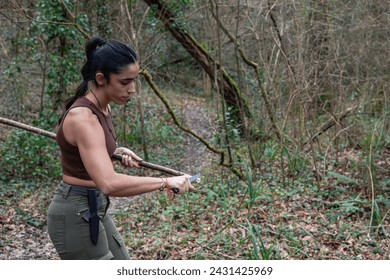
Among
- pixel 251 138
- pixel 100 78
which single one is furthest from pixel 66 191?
pixel 251 138

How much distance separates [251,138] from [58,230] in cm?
682

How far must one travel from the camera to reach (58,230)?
277 cm

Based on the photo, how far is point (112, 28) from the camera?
11070 mm

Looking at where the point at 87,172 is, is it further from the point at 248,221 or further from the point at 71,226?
the point at 248,221

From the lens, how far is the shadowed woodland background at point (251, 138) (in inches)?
252

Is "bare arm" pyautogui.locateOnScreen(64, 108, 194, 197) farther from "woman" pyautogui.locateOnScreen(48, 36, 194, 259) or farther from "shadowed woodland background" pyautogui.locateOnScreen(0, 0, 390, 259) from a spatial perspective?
"shadowed woodland background" pyautogui.locateOnScreen(0, 0, 390, 259)

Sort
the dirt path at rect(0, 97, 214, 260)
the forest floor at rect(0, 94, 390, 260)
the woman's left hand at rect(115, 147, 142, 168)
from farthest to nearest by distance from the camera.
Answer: the dirt path at rect(0, 97, 214, 260)
the forest floor at rect(0, 94, 390, 260)
the woman's left hand at rect(115, 147, 142, 168)

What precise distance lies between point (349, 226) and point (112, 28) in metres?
6.96

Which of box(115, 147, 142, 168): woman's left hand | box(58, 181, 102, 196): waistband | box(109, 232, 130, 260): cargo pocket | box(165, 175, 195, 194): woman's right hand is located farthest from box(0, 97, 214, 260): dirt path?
box(165, 175, 195, 194): woman's right hand

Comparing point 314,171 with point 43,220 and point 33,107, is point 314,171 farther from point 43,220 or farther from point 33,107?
point 33,107

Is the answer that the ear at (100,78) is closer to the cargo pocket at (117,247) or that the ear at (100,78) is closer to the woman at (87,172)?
the woman at (87,172)

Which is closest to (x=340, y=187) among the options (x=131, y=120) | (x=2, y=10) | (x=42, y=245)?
(x=42, y=245)

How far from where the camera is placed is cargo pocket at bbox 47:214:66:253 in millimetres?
2768

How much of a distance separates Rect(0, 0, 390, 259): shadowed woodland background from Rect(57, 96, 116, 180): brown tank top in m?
2.57
